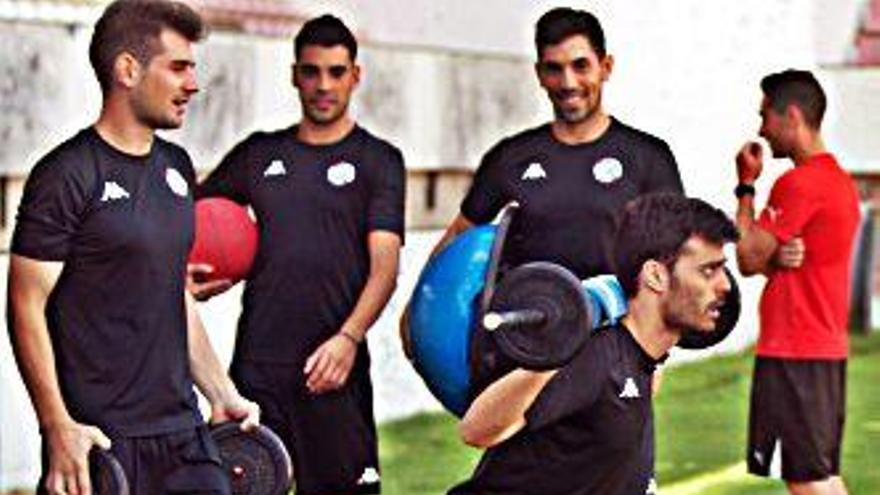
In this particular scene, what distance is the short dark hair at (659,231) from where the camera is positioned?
582 centimetres

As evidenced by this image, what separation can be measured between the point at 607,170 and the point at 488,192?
437 millimetres

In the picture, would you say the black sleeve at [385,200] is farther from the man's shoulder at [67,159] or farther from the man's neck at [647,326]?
the man's neck at [647,326]

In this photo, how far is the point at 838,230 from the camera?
8562 millimetres

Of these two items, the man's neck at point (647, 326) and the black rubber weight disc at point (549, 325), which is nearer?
the black rubber weight disc at point (549, 325)

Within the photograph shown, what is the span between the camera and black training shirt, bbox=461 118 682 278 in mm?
7707

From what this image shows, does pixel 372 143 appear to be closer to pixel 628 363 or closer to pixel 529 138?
pixel 529 138

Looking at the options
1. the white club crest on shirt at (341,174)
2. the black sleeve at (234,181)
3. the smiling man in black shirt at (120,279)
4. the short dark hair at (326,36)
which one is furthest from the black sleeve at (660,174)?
the smiling man in black shirt at (120,279)

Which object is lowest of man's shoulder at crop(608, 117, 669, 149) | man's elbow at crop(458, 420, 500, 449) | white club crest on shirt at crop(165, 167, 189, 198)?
man's elbow at crop(458, 420, 500, 449)

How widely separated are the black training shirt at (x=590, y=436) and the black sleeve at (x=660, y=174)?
6.42 ft

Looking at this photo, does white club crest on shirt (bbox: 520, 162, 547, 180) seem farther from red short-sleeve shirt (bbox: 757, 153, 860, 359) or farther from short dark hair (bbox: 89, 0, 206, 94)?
short dark hair (bbox: 89, 0, 206, 94)

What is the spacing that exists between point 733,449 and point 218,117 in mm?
2934

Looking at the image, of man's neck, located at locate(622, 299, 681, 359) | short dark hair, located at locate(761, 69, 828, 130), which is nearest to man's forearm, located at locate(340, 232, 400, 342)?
short dark hair, located at locate(761, 69, 828, 130)

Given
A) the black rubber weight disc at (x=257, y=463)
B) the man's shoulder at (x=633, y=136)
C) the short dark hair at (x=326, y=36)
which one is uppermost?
the short dark hair at (x=326, y=36)

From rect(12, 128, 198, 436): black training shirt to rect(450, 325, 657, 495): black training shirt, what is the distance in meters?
0.93
